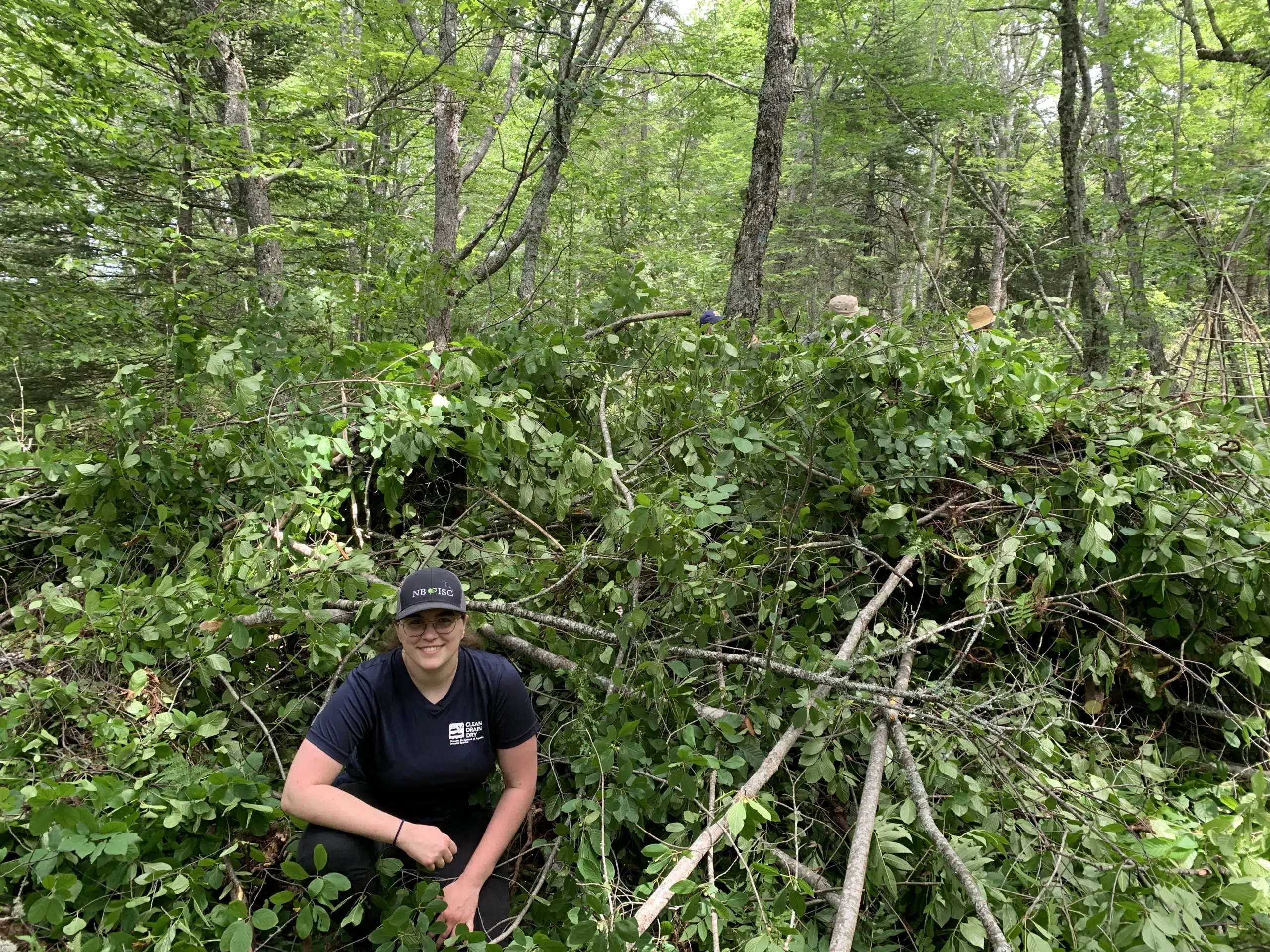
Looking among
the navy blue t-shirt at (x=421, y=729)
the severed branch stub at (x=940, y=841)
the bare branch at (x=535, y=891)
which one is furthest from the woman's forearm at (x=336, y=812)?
the severed branch stub at (x=940, y=841)

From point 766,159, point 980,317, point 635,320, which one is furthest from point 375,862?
point 766,159

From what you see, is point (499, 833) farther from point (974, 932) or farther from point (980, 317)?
point (980, 317)

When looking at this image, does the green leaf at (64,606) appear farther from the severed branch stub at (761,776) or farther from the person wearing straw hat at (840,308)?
the person wearing straw hat at (840,308)

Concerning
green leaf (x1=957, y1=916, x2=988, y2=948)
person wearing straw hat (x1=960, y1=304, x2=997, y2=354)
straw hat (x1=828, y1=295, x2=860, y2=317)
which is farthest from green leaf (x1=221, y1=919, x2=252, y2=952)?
straw hat (x1=828, y1=295, x2=860, y2=317)

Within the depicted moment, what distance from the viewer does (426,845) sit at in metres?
2.17

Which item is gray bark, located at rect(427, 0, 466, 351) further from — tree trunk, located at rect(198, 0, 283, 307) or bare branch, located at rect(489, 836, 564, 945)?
bare branch, located at rect(489, 836, 564, 945)

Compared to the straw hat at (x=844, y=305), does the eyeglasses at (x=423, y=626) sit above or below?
below

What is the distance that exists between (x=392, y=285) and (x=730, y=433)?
3038mm

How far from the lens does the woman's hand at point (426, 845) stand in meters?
2.15

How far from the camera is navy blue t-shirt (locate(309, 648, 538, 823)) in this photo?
7.61ft

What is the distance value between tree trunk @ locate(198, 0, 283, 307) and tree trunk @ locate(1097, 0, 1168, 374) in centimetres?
896

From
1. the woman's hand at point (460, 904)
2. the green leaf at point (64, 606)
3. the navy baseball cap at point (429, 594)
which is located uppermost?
the navy baseball cap at point (429, 594)

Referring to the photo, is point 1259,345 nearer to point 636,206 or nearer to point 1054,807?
point 1054,807

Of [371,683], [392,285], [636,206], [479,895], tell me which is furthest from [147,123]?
[636,206]
